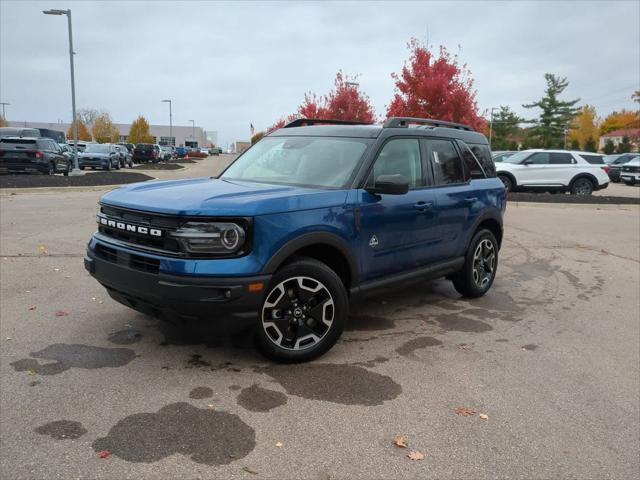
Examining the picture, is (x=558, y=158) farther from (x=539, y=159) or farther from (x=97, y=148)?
(x=97, y=148)

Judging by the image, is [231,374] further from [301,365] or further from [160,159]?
[160,159]

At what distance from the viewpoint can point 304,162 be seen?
4805mm

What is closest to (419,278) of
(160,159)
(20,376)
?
(20,376)

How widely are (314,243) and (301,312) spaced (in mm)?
534

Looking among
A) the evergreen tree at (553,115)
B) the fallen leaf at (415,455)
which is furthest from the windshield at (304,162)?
the evergreen tree at (553,115)

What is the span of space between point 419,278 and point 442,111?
16.0 meters

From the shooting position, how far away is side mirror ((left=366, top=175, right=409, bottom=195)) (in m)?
4.28

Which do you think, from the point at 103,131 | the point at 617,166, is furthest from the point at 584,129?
the point at 103,131

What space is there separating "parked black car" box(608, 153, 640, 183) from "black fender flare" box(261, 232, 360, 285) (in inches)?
1345

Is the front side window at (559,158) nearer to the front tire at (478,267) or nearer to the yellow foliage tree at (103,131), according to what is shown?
the front tire at (478,267)

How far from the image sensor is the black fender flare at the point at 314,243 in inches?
147

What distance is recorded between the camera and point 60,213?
11.9 meters

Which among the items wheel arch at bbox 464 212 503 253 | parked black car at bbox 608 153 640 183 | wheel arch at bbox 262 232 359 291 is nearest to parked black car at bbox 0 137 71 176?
wheel arch at bbox 464 212 503 253

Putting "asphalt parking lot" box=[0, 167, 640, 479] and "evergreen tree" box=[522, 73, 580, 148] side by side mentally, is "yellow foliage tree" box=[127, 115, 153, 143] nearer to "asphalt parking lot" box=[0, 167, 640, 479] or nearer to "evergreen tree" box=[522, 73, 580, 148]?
"evergreen tree" box=[522, 73, 580, 148]
